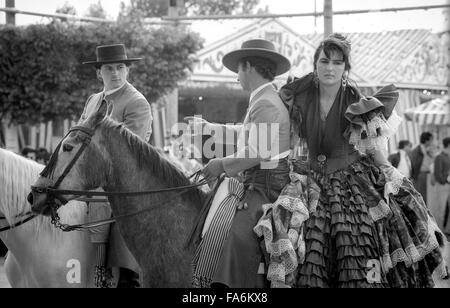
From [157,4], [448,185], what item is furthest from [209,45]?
[157,4]

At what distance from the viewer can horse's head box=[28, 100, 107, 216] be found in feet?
15.5

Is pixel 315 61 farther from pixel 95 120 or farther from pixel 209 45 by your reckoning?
pixel 209 45

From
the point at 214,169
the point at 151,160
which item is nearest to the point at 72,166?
the point at 151,160

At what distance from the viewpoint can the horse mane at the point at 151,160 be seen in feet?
16.1

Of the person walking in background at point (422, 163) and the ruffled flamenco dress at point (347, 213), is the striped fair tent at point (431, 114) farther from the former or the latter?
the ruffled flamenco dress at point (347, 213)

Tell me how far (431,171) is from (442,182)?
0.56 m

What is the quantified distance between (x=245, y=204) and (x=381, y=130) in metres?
Answer: 1.07

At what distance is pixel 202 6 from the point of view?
163ft

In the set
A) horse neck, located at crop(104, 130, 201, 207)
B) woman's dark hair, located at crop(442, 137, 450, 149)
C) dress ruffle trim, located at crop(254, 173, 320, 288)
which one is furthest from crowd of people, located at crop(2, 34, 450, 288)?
woman's dark hair, located at crop(442, 137, 450, 149)

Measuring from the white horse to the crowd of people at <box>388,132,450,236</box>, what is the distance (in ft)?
35.1

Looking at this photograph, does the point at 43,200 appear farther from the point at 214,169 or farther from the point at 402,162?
the point at 402,162

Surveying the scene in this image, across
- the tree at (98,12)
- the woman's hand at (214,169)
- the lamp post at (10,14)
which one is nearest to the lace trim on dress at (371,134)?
the woman's hand at (214,169)

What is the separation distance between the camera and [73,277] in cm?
562

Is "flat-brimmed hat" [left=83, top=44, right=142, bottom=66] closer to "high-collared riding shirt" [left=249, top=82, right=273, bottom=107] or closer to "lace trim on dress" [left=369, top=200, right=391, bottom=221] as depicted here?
"high-collared riding shirt" [left=249, top=82, right=273, bottom=107]
